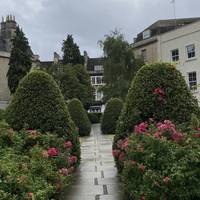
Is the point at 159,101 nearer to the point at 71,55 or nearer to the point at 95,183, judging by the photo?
the point at 95,183

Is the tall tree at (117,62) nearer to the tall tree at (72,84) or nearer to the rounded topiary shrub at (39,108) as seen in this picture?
the tall tree at (72,84)

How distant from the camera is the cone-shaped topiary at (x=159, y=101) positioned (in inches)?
380

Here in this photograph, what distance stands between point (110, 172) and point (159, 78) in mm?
2664

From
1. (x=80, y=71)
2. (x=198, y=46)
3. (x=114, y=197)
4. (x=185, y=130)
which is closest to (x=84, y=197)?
(x=114, y=197)

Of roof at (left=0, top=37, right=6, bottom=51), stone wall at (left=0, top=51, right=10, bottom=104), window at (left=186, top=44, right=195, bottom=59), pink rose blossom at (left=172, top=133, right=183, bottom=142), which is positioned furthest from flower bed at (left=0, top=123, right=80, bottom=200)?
roof at (left=0, top=37, right=6, bottom=51)

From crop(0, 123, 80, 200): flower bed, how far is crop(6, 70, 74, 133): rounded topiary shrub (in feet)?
1.39

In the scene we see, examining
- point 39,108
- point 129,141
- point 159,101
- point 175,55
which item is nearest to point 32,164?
point 129,141

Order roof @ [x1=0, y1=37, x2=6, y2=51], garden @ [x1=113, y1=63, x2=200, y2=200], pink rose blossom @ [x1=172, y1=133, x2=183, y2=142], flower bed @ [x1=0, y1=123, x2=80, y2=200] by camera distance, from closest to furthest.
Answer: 1. flower bed @ [x1=0, y1=123, x2=80, y2=200]
2. garden @ [x1=113, y1=63, x2=200, y2=200]
3. pink rose blossom @ [x1=172, y1=133, x2=183, y2=142]
4. roof @ [x1=0, y1=37, x2=6, y2=51]

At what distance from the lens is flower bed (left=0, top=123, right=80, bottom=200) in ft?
18.3

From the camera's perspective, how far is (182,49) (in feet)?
157

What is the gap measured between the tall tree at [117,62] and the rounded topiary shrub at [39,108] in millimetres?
36224

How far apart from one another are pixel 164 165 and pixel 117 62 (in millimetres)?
42511

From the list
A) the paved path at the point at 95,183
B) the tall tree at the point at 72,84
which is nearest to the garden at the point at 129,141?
the paved path at the point at 95,183

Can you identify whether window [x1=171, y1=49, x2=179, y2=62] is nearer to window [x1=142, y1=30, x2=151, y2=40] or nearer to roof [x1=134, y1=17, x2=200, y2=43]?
roof [x1=134, y1=17, x2=200, y2=43]
